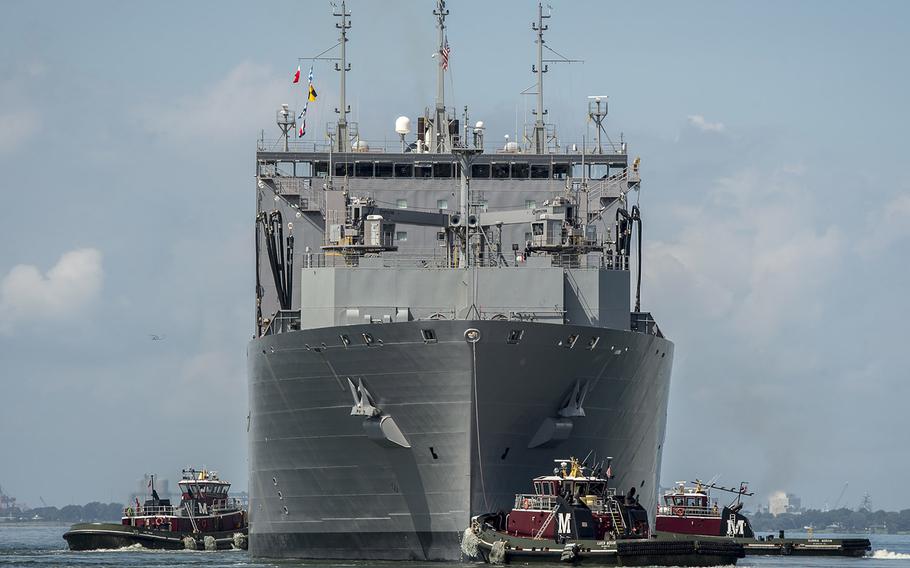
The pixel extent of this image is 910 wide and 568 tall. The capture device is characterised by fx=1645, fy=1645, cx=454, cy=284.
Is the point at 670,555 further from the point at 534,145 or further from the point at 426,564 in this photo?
the point at 534,145

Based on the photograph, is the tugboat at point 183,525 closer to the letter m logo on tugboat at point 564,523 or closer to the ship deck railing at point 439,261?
the ship deck railing at point 439,261

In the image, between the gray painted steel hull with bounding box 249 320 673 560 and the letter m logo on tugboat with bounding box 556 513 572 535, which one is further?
the gray painted steel hull with bounding box 249 320 673 560

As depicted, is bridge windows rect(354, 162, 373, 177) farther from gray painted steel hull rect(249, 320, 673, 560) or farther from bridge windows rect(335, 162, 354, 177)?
gray painted steel hull rect(249, 320, 673, 560)

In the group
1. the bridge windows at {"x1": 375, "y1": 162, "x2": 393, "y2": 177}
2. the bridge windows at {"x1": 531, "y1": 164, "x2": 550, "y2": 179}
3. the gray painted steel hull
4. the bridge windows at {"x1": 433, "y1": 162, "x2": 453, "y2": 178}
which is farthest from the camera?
the bridge windows at {"x1": 531, "y1": 164, "x2": 550, "y2": 179}

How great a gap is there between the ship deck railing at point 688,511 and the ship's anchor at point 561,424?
1449cm

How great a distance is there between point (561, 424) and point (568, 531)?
312 cm

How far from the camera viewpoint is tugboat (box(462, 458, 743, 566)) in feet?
135

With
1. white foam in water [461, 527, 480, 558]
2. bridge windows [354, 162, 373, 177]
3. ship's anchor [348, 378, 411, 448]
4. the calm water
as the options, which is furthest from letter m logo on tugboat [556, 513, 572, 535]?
bridge windows [354, 162, 373, 177]

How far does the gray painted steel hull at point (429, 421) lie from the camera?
42062 millimetres

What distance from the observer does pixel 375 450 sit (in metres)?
43.3

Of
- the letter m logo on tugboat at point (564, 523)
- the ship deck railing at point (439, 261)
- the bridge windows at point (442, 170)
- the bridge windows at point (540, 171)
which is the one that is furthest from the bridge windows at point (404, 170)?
the letter m logo on tugboat at point (564, 523)

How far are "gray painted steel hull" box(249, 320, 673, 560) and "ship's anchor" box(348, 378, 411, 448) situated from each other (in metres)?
0.20

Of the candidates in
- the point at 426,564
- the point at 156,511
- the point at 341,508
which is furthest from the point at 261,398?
the point at 156,511

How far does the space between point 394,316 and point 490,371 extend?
12.7 feet
